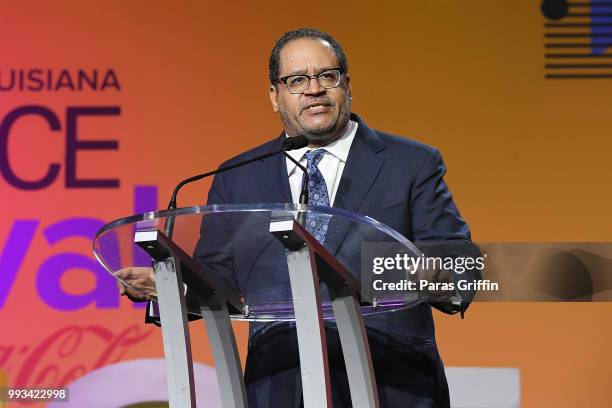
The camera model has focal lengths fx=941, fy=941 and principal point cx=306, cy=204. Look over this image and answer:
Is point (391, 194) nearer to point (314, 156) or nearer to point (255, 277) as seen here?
point (314, 156)

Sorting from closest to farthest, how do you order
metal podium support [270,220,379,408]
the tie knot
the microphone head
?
metal podium support [270,220,379,408], the microphone head, the tie knot

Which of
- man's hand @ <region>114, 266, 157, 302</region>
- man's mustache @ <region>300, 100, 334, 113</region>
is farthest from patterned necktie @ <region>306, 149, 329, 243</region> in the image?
man's hand @ <region>114, 266, 157, 302</region>

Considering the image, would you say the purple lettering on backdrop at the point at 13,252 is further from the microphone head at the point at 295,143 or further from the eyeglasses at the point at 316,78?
the microphone head at the point at 295,143

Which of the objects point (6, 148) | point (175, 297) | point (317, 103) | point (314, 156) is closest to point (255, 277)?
point (175, 297)

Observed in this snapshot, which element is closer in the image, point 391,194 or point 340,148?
point 391,194

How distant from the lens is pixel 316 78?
247 centimetres

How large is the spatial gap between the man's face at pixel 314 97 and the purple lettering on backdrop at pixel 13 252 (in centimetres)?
148

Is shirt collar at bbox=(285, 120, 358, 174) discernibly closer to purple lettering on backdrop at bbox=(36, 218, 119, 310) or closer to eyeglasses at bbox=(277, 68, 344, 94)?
eyeglasses at bbox=(277, 68, 344, 94)

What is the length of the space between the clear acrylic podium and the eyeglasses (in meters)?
0.76

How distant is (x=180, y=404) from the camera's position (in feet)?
5.51

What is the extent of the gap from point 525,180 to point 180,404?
2.11 meters

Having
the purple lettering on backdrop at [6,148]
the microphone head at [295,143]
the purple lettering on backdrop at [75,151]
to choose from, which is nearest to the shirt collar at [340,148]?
the microphone head at [295,143]

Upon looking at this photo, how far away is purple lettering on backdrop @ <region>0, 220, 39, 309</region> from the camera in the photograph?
3.52 meters

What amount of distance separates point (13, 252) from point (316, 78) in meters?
1.63
